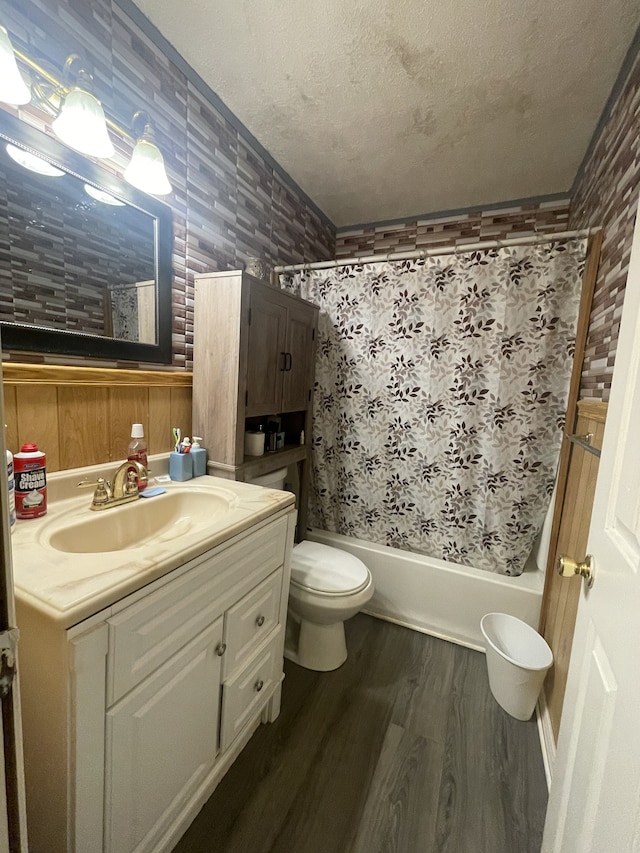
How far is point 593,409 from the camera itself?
48.4 inches

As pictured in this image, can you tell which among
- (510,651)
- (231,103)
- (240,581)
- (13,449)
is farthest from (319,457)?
(231,103)

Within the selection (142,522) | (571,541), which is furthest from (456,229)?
(142,522)

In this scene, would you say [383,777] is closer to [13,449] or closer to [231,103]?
[13,449]

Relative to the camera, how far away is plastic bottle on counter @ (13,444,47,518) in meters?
0.91

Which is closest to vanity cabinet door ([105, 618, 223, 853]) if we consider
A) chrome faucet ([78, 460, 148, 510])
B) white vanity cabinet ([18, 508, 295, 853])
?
white vanity cabinet ([18, 508, 295, 853])

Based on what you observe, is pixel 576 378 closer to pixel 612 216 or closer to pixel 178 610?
pixel 612 216

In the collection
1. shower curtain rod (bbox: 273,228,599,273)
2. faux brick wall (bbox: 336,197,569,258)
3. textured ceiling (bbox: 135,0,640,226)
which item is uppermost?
textured ceiling (bbox: 135,0,640,226)

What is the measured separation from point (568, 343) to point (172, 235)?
5.59 feet

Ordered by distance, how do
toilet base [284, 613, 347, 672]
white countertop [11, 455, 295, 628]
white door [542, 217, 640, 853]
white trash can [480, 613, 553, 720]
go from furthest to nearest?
toilet base [284, 613, 347, 672] < white trash can [480, 613, 553, 720] < white countertop [11, 455, 295, 628] < white door [542, 217, 640, 853]

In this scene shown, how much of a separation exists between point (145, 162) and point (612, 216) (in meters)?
1.65

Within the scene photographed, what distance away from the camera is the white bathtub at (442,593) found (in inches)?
66.6

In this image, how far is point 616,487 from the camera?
693mm

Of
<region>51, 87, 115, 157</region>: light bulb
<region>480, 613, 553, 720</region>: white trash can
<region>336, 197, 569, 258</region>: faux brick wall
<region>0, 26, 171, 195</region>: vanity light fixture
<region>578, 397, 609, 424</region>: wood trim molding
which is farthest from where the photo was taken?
<region>336, 197, 569, 258</region>: faux brick wall

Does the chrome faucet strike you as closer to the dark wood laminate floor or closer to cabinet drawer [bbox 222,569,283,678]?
cabinet drawer [bbox 222,569,283,678]
